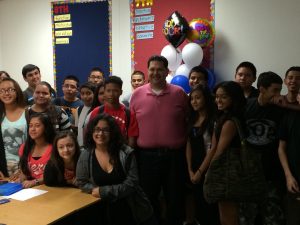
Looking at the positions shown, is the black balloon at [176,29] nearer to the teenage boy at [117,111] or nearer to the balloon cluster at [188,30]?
the balloon cluster at [188,30]

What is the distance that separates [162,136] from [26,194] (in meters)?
1.12

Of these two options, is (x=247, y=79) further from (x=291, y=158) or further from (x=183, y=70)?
(x=183, y=70)

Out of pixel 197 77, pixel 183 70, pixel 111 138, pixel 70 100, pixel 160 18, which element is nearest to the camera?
pixel 111 138

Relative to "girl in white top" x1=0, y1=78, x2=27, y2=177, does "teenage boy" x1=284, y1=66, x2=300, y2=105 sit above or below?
above

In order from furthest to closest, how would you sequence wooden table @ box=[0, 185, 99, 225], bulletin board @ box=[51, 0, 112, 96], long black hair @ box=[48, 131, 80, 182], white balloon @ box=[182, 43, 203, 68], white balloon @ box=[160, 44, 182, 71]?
bulletin board @ box=[51, 0, 112, 96]
white balloon @ box=[160, 44, 182, 71]
white balloon @ box=[182, 43, 203, 68]
long black hair @ box=[48, 131, 80, 182]
wooden table @ box=[0, 185, 99, 225]

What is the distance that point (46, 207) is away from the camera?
2029 mm

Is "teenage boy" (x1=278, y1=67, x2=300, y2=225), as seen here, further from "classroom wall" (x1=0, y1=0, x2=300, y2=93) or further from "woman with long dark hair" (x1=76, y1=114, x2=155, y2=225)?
"classroom wall" (x1=0, y1=0, x2=300, y2=93)

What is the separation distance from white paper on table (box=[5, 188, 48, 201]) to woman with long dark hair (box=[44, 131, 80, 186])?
0.44 feet

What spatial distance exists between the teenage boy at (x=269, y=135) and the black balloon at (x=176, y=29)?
1.62 m

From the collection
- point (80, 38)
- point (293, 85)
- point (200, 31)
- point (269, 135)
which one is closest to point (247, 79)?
point (293, 85)

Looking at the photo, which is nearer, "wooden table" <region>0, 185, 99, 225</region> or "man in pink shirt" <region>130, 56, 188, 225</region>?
"wooden table" <region>0, 185, 99, 225</region>

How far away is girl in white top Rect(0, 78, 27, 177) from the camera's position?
8.87 feet

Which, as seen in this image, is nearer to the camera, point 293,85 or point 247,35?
point 293,85

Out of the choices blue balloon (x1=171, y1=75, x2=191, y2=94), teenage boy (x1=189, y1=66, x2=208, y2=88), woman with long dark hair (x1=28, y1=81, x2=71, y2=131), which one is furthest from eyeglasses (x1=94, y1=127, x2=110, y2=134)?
blue balloon (x1=171, y1=75, x2=191, y2=94)
